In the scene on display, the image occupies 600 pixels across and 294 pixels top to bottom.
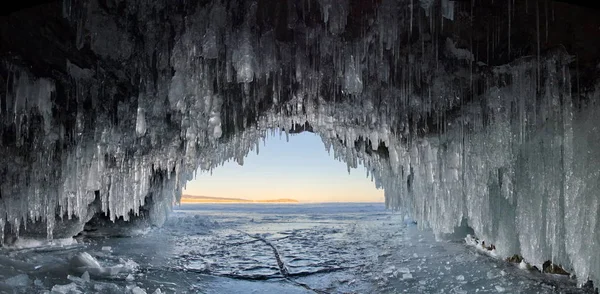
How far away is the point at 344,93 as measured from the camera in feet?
26.3

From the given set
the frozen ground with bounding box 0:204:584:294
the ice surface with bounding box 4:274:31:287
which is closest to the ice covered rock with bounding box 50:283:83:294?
the frozen ground with bounding box 0:204:584:294

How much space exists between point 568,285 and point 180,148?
28.5 ft

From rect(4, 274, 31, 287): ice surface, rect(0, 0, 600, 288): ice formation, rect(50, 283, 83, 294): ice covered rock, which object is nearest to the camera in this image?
rect(0, 0, 600, 288): ice formation

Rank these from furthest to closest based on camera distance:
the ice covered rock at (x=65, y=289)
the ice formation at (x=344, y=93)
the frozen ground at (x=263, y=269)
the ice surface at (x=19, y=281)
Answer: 1. the frozen ground at (x=263, y=269)
2. the ice surface at (x=19, y=281)
3. the ice covered rock at (x=65, y=289)
4. the ice formation at (x=344, y=93)

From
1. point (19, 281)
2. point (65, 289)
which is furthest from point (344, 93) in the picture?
point (19, 281)

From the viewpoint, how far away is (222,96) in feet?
25.4

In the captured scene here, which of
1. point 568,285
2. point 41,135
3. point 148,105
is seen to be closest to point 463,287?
point 568,285

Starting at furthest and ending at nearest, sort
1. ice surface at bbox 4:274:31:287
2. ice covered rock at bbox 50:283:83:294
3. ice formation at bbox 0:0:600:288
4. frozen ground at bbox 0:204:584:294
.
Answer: frozen ground at bbox 0:204:584:294 < ice surface at bbox 4:274:31:287 < ice covered rock at bbox 50:283:83:294 < ice formation at bbox 0:0:600:288

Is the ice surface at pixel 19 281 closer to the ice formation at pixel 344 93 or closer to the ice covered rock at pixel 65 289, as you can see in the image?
the ice covered rock at pixel 65 289

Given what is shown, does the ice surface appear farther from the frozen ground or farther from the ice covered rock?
the ice covered rock

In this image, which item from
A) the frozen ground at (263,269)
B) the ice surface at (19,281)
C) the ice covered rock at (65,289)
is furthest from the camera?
the frozen ground at (263,269)

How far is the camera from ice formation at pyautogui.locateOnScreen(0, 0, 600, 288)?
197 inches

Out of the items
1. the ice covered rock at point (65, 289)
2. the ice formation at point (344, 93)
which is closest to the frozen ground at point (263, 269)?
the ice covered rock at point (65, 289)

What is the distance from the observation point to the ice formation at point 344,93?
5.00 meters
